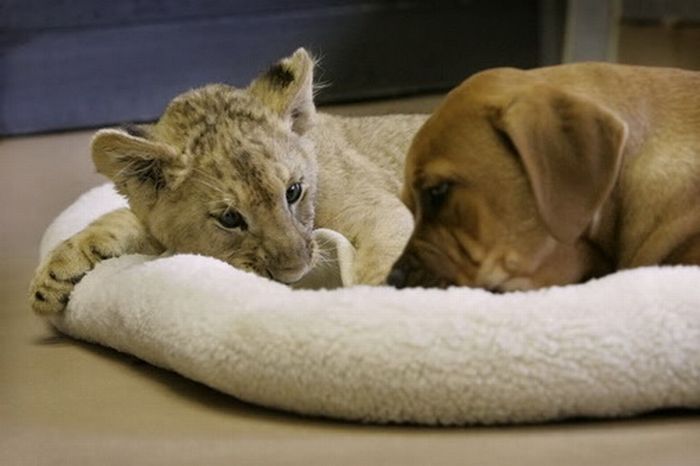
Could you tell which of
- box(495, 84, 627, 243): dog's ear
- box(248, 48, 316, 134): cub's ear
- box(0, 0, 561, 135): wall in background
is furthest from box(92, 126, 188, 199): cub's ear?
box(0, 0, 561, 135): wall in background

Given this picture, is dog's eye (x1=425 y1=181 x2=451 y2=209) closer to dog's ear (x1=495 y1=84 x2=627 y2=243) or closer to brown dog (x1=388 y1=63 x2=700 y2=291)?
brown dog (x1=388 y1=63 x2=700 y2=291)

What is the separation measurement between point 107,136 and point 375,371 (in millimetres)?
907

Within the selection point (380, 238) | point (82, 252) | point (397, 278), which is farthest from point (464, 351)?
point (82, 252)

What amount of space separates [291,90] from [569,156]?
2.99 ft

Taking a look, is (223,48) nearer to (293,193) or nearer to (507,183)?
(293,193)

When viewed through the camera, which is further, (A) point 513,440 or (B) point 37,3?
(B) point 37,3

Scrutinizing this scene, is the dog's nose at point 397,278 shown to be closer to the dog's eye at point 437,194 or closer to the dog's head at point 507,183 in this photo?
the dog's head at point 507,183

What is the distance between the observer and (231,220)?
2.42 meters

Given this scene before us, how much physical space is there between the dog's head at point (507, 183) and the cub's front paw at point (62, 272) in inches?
31.5

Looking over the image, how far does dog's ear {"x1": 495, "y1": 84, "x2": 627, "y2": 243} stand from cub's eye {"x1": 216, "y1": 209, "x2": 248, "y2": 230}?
722 mm

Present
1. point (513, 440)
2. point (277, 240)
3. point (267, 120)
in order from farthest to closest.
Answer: point (267, 120), point (277, 240), point (513, 440)

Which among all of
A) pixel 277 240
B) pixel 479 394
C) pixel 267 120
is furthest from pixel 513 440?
pixel 267 120

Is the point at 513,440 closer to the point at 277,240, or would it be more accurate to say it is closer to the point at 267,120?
the point at 277,240

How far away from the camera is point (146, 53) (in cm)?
507
